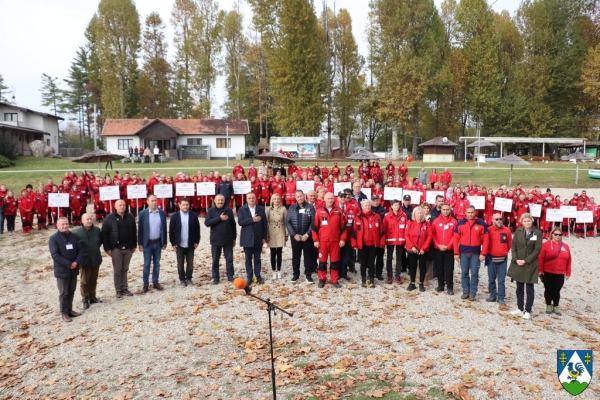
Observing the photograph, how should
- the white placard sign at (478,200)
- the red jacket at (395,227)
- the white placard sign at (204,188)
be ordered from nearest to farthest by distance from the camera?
the red jacket at (395,227) → the white placard sign at (478,200) → the white placard sign at (204,188)

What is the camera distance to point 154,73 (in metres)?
53.2

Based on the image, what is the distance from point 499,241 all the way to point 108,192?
555 inches

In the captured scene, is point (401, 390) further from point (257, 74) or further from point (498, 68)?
point (498, 68)

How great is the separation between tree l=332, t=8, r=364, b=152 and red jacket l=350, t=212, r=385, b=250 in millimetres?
45159

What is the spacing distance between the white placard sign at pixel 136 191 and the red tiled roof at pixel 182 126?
3007 centimetres

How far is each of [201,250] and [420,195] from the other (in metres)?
8.97

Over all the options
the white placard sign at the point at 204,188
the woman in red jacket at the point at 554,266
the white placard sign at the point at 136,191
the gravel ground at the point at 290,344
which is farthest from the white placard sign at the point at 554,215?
the white placard sign at the point at 136,191

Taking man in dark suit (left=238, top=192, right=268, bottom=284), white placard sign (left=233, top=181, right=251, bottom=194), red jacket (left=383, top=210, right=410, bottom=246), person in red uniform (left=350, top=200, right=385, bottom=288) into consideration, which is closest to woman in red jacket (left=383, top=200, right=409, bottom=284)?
red jacket (left=383, top=210, right=410, bottom=246)

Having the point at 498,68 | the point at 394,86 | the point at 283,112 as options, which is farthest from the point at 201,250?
the point at 498,68

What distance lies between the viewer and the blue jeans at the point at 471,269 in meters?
8.61

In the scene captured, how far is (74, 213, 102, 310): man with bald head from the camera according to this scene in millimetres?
8219

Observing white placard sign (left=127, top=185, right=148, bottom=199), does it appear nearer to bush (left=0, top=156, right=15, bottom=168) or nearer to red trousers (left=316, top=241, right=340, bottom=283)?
red trousers (left=316, top=241, right=340, bottom=283)

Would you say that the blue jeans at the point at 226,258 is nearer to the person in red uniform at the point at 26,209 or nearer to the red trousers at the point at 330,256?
the red trousers at the point at 330,256

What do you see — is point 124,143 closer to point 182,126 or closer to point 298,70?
point 182,126
